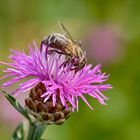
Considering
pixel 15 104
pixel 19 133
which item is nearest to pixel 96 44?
pixel 19 133

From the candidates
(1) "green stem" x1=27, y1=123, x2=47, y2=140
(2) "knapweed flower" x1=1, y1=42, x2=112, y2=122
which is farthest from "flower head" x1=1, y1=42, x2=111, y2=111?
(1) "green stem" x1=27, y1=123, x2=47, y2=140

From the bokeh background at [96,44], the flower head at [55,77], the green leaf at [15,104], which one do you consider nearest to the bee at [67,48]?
the flower head at [55,77]

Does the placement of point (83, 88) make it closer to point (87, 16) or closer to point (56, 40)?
point (56, 40)

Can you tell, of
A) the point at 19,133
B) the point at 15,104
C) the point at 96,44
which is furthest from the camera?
the point at 96,44

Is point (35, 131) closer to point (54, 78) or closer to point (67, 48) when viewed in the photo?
point (54, 78)

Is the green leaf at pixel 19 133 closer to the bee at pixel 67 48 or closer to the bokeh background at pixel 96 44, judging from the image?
the bee at pixel 67 48

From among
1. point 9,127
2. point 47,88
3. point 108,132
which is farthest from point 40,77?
point 108,132
